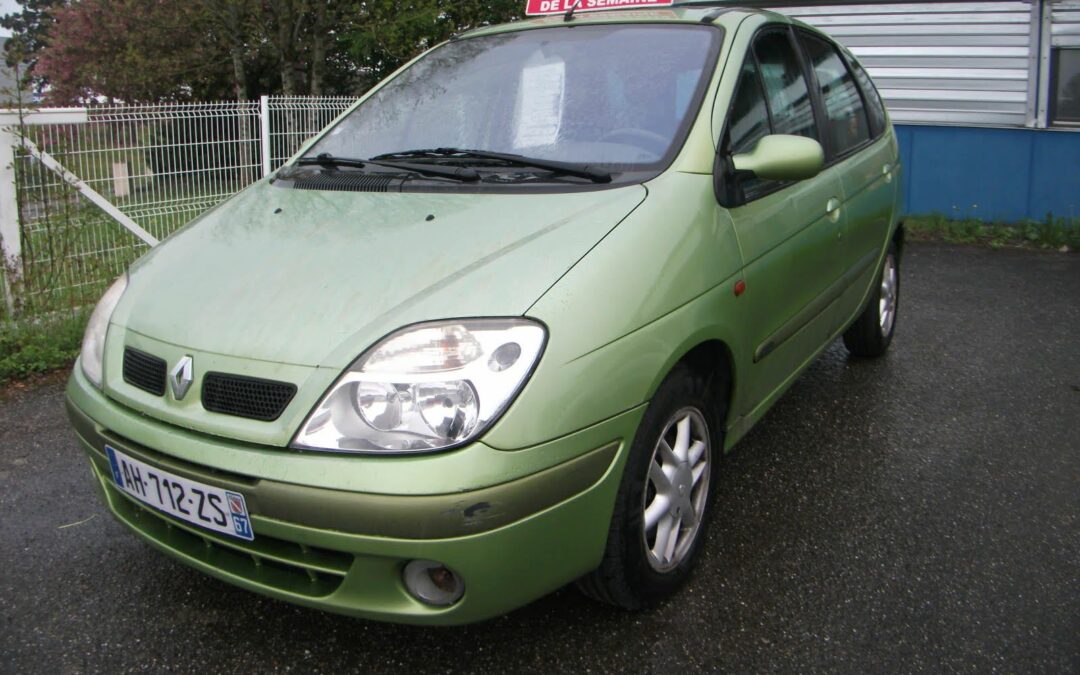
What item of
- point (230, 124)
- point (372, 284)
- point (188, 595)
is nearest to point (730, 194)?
point (372, 284)

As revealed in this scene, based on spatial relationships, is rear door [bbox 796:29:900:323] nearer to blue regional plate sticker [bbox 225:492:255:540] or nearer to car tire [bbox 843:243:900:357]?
car tire [bbox 843:243:900:357]

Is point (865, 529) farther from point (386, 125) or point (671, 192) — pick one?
point (386, 125)

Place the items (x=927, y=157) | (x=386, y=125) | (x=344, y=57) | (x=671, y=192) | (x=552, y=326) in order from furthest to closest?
(x=344, y=57) < (x=927, y=157) < (x=386, y=125) < (x=671, y=192) < (x=552, y=326)

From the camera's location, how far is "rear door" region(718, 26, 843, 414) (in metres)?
2.91

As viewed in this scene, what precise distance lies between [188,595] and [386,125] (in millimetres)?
1700

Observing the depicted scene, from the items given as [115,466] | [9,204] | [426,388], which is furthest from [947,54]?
[115,466]

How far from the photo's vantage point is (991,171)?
352 inches

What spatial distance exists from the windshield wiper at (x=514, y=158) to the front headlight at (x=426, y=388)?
0.73 metres

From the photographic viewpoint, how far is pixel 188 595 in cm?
273

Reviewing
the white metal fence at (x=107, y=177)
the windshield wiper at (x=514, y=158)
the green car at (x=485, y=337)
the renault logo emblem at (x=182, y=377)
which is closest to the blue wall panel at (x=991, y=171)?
the white metal fence at (x=107, y=177)

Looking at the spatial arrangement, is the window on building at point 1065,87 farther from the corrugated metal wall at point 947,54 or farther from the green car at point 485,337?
the green car at point 485,337

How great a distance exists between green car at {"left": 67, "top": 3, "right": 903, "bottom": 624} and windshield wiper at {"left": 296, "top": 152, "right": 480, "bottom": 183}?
12mm

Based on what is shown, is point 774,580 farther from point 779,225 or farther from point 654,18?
point 654,18

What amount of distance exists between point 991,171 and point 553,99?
7.16 m
